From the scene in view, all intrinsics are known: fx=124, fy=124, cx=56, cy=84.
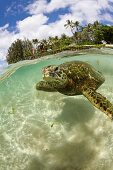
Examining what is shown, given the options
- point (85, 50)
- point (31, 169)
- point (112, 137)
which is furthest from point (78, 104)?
point (85, 50)

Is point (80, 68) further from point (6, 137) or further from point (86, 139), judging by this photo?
point (6, 137)

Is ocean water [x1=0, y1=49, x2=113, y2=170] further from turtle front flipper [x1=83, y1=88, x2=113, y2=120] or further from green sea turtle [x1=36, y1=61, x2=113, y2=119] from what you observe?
turtle front flipper [x1=83, y1=88, x2=113, y2=120]

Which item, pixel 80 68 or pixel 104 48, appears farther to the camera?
pixel 104 48

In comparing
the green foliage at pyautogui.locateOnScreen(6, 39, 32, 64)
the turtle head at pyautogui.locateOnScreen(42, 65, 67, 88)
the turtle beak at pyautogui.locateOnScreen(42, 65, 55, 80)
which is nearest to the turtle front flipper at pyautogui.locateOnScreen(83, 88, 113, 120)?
the turtle head at pyautogui.locateOnScreen(42, 65, 67, 88)

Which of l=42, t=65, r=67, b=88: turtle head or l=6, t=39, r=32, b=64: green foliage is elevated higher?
l=6, t=39, r=32, b=64: green foliage

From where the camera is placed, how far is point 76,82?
4465 millimetres

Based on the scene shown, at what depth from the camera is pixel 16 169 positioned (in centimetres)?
403

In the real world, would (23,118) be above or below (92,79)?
below

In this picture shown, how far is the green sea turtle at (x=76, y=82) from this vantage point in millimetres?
3500

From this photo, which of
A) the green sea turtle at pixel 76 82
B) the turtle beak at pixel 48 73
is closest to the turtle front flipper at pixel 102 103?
the green sea turtle at pixel 76 82

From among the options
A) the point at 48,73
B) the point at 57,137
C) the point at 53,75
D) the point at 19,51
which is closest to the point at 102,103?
the point at 53,75

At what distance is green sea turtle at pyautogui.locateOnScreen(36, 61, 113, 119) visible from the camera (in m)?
3.50

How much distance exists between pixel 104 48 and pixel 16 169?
1301 centimetres

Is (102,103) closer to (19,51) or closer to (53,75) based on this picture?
(53,75)
